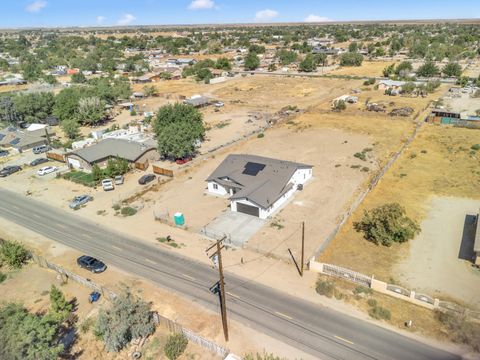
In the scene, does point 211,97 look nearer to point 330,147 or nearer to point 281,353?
point 330,147

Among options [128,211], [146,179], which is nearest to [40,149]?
[146,179]

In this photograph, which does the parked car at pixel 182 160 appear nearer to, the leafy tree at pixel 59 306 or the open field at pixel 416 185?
the open field at pixel 416 185

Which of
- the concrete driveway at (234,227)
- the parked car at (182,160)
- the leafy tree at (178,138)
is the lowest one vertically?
the concrete driveway at (234,227)

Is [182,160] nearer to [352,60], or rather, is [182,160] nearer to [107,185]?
[107,185]

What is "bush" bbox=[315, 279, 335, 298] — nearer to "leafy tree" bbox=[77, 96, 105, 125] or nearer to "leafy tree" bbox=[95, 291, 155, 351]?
"leafy tree" bbox=[95, 291, 155, 351]

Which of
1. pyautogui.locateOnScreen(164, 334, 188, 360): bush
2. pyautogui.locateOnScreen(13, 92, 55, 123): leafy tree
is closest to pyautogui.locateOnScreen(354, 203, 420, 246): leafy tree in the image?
pyautogui.locateOnScreen(164, 334, 188, 360): bush

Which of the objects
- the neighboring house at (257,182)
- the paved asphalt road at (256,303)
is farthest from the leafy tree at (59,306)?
the neighboring house at (257,182)

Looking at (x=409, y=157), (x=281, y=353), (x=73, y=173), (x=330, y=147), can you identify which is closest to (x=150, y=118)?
(x=73, y=173)
